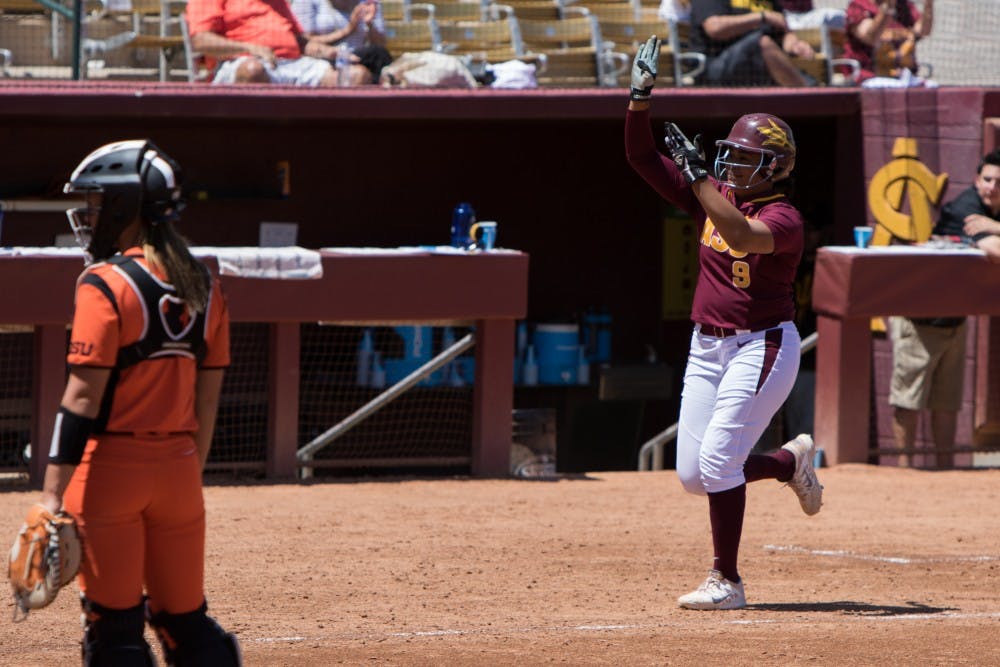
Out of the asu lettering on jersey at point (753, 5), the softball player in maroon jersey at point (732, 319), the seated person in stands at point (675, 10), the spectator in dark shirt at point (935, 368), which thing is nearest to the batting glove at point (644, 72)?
the softball player in maroon jersey at point (732, 319)

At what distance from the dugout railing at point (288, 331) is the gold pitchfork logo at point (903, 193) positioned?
3282 millimetres

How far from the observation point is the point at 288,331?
9320 mm

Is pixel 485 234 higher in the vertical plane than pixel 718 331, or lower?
higher

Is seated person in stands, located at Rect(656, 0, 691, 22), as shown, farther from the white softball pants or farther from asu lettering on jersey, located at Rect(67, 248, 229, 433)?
asu lettering on jersey, located at Rect(67, 248, 229, 433)

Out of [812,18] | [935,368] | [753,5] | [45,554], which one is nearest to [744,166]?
[45,554]

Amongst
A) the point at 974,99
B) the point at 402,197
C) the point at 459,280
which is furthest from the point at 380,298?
the point at 974,99

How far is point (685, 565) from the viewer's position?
728 centimetres

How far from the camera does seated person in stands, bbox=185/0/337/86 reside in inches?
430

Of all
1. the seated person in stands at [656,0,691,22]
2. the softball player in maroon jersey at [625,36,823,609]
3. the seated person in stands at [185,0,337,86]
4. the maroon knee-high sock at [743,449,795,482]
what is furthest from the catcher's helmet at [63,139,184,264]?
the seated person in stands at [656,0,691,22]

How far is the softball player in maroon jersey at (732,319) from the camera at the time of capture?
5914 millimetres

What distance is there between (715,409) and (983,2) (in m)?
7.30

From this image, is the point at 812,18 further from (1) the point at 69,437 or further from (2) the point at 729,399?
(1) the point at 69,437

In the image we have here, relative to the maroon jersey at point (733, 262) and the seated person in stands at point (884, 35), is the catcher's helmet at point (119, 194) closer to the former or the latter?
the maroon jersey at point (733, 262)

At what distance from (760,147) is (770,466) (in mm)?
1240
